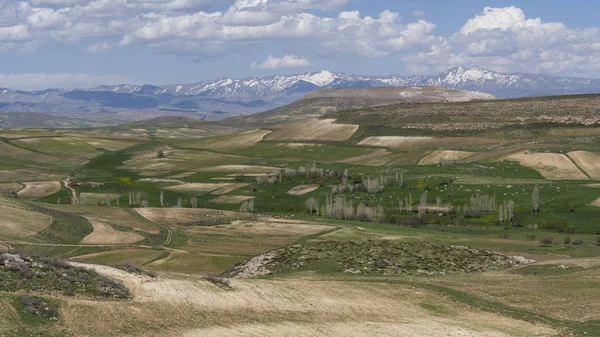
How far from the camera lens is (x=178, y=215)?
150 m

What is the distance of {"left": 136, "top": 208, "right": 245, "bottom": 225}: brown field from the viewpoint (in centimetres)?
14312

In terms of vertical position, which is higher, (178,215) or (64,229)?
(64,229)

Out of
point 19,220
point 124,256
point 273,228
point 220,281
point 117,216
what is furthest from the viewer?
point 117,216

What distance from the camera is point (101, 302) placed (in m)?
41.9

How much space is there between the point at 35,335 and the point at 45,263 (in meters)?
12.4

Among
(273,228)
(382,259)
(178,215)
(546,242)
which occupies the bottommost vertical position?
(546,242)

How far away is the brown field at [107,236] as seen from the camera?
10719cm

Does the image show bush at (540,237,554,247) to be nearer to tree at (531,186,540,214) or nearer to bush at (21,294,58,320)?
tree at (531,186,540,214)

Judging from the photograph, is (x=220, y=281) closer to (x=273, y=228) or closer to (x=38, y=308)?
(x=38, y=308)

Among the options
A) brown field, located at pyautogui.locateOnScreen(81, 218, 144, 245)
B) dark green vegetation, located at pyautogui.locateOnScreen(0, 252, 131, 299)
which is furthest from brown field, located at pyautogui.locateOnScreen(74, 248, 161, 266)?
dark green vegetation, located at pyautogui.locateOnScreen(0, 252, 131, 299)

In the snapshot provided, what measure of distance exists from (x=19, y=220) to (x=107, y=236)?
13789 mm

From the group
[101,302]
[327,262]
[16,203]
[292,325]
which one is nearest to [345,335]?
[292,325]

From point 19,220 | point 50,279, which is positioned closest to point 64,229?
point 19,220

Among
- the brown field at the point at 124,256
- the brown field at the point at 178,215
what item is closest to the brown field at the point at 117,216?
the brown field at the point at 178,215
